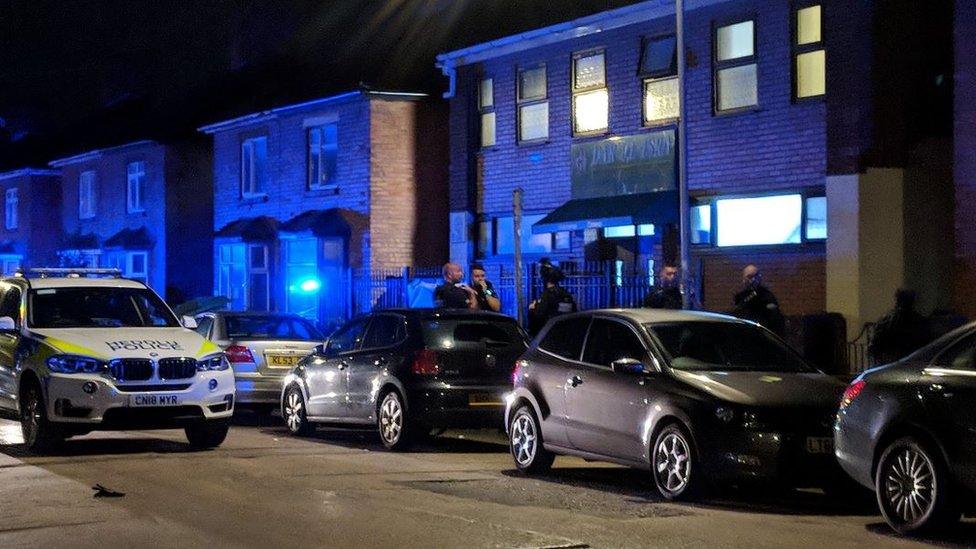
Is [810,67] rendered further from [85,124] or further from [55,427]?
[85,124]

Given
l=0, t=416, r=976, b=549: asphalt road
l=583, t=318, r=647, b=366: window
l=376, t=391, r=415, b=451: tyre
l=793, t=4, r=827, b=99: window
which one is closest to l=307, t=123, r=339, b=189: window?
l=793, t=4, r=827, b=99: window

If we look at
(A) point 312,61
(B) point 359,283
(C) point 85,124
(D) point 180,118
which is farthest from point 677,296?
(C) point 85,124

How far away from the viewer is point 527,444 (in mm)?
14164

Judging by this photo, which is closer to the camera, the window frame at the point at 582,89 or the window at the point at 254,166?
the window frame at the point at 582,89

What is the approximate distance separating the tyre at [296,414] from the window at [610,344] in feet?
18.3

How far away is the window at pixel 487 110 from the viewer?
97.0 ft

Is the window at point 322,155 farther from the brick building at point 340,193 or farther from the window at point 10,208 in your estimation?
the window at point 10,208

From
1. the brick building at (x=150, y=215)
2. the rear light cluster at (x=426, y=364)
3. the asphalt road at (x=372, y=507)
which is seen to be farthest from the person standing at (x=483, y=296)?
the brick building at (x=150, y=215)

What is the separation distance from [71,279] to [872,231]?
37.5ft

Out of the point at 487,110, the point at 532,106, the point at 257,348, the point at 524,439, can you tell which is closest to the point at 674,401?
the point at 524,439

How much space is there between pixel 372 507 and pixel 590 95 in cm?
1666

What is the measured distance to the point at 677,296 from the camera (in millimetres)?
18219

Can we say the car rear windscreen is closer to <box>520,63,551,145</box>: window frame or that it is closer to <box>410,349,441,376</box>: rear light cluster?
A: <box>410,349,441,376</box>: rear light cluster

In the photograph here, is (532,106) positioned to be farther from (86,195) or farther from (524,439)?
(86,195)
